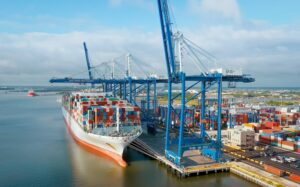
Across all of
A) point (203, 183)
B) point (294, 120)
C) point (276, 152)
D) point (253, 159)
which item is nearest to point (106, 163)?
point (203, 183)

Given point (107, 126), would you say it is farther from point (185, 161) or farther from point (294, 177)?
point (294, 177)

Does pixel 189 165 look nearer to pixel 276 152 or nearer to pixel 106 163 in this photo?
pixel 106 163

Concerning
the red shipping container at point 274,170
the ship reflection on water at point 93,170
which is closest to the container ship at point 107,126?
the ship reflection on water at point 93,170

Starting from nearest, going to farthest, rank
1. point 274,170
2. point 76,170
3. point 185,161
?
1. point 274,170
2. point 76,170
3. point 185,161

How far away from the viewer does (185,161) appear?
A: 26.6 m

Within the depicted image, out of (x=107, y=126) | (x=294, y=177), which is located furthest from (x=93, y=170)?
(x=294, y=177)

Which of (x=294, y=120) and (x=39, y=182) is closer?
(x=39, y=182)

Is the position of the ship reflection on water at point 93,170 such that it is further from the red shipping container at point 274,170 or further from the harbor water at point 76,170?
the red shipping container at point 274,170

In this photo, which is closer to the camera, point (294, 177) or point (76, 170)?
point (294, 177)

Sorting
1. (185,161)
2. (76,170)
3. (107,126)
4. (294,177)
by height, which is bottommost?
(76,170)

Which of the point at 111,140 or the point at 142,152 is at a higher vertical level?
the point at 111,140

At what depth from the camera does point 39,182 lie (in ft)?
74.8

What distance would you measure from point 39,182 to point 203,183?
44.8ft

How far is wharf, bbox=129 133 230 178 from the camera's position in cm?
2417
